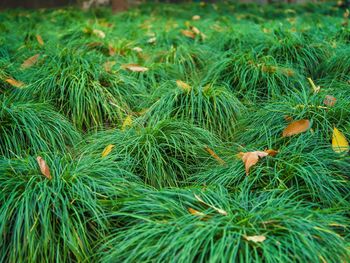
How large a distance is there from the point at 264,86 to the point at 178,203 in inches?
77.2

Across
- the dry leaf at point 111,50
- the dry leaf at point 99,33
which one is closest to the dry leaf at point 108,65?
the dry leaf at point 111,50

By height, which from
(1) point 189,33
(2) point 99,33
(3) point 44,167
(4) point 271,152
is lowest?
(1) point 189,33

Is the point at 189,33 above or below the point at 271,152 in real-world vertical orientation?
below

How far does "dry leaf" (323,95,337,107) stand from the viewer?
138 inches

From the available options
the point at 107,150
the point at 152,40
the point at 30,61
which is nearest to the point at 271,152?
the point at 107,150

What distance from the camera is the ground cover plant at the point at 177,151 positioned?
238cm

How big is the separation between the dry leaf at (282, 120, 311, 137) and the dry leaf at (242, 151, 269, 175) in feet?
1.12

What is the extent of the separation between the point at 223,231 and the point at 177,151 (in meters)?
1.10

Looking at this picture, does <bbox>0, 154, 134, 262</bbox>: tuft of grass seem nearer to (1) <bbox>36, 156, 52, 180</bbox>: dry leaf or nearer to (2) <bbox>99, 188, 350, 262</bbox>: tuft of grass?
(1) <bbox>36, 156, 52, 180</bbox>: dry leaf

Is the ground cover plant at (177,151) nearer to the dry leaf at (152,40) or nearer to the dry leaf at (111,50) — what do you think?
the dry leaf at (111,50)

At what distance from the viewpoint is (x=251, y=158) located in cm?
302

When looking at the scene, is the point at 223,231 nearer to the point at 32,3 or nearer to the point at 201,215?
the point at 201,215

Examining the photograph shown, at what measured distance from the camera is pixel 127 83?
4242 millimetres

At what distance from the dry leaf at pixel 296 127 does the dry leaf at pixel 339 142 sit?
0.65 ft
